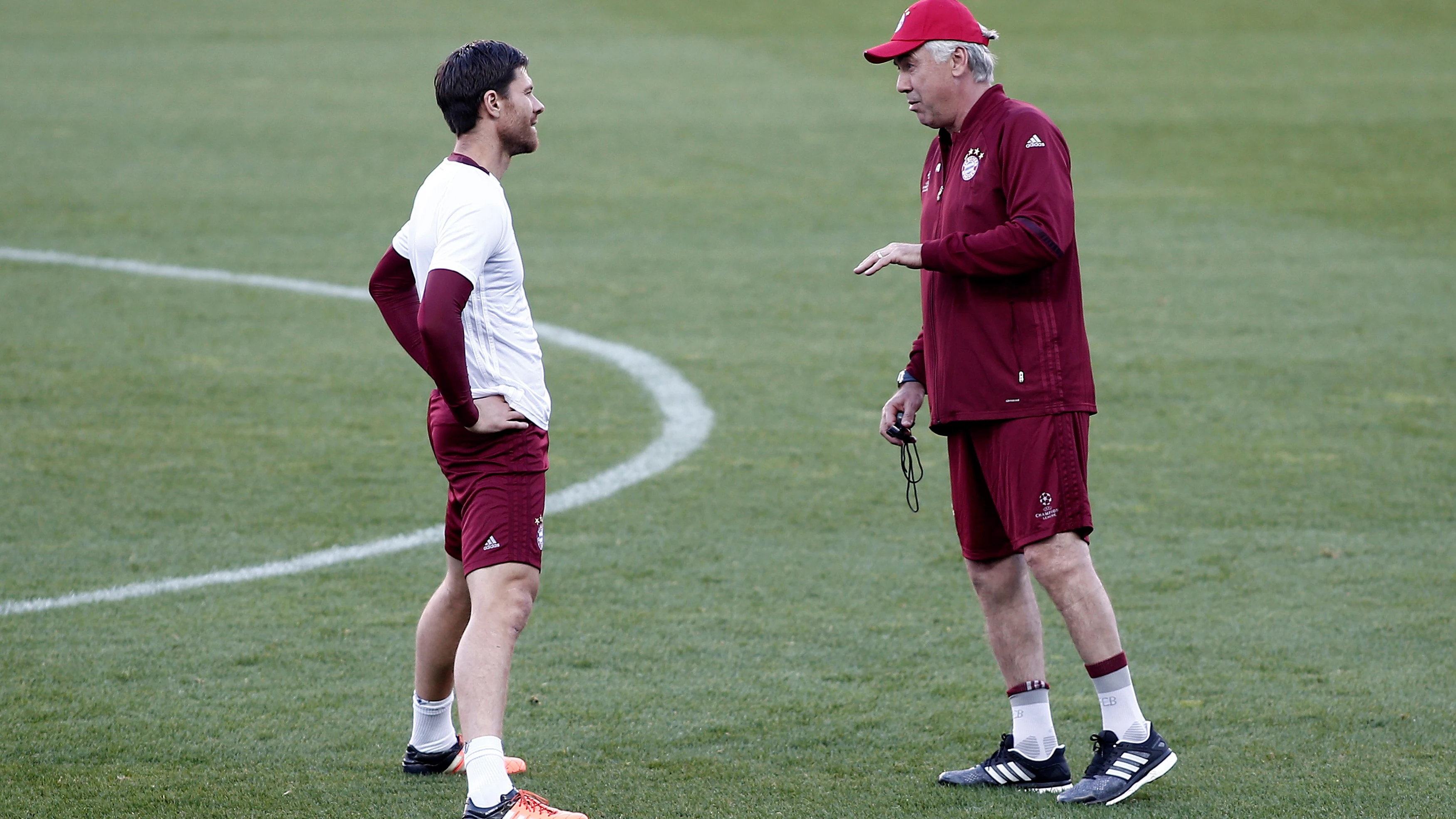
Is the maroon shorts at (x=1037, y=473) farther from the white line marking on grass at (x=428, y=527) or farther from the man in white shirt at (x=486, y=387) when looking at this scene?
the white line marking on grass at (x=428, y=527)

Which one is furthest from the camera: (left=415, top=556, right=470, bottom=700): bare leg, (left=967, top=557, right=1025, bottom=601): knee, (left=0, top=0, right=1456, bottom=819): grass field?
(left=0, top=0, right=1456, bottom=819): grass field

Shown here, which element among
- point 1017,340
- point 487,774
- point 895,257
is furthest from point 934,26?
point 487,774

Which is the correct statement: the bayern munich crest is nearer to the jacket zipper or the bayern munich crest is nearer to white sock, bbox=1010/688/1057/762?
the jacket zipper

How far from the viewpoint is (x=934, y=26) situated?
4.35 metres

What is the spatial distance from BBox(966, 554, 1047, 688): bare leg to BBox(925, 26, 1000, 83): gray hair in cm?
130

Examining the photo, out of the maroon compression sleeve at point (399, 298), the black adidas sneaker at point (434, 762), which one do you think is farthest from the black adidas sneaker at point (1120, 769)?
the maroon compression sleeve at point (399, 298)

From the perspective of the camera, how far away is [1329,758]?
4566mm

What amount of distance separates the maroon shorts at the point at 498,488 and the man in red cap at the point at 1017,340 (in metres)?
0.98

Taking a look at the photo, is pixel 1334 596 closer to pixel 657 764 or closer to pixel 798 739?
pixel 798 739

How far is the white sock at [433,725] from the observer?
449cm

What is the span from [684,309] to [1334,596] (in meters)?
5.92

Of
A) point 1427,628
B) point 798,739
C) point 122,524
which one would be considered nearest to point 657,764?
point 798,739

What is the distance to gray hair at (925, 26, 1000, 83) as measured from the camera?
4355 millimetres

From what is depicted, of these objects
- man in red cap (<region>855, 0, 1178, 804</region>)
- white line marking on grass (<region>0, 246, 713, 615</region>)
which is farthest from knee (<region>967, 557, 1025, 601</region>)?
white line marking on grass (<region>0, 246, 713, 615</region>)
